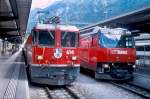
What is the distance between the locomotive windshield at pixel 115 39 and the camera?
60.7ft

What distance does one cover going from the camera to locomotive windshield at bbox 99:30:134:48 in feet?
60.7

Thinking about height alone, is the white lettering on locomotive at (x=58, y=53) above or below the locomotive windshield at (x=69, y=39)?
below

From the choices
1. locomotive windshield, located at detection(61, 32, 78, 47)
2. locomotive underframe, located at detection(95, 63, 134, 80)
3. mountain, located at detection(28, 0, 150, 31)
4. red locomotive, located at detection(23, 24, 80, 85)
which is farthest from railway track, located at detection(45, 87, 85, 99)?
mountain, located at detection(28, 0, 150, 31)

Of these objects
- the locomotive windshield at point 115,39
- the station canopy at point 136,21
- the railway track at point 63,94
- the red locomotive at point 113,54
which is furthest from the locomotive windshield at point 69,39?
the station canopy at point 136,21

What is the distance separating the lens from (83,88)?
50.8 ft

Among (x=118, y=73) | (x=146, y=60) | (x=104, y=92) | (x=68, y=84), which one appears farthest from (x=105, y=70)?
(x=146, y=60)

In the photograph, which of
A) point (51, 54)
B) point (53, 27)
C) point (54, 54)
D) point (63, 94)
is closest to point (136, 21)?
point (53, 27)

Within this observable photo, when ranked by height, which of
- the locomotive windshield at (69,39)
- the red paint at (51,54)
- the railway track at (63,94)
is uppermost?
the locomotive windshield at (69,39)

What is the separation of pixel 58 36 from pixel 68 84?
2.52 metres

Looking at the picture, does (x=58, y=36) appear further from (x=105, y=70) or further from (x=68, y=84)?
(x=105, y=70)

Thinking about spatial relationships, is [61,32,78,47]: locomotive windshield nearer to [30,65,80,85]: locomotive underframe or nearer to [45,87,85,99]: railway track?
[30,65,80,85]: locomotive underframe

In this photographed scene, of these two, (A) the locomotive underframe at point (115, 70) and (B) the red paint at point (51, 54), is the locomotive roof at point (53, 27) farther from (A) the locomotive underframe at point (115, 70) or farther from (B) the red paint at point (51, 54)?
(A) the locomotive underframe at point (115, 70)

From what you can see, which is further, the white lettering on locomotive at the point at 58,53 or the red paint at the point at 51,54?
the white lettering on locomotive at the point at 58,53

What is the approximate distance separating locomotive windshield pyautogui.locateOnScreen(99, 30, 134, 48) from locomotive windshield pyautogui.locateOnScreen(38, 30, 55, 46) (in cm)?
397
